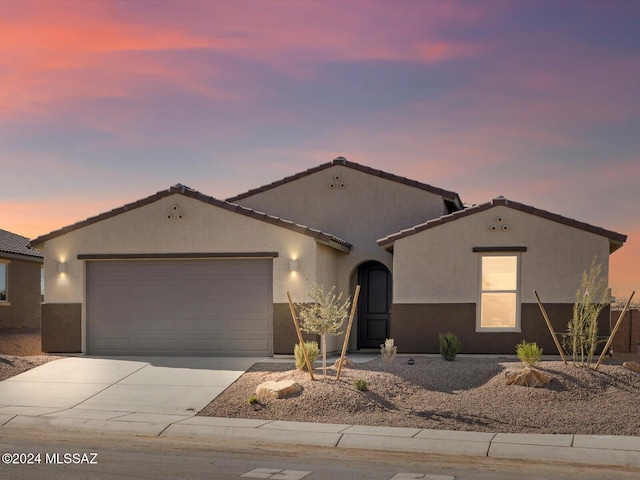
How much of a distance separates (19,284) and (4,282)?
3.38 ft

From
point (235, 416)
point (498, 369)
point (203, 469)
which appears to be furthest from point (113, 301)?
point (203, 469)

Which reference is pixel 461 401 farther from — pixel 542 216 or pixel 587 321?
pixel 542 216

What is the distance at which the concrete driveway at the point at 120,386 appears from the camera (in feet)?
46.4

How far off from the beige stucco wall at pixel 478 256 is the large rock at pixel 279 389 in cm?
609

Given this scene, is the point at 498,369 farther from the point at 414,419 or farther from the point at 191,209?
the point at 191,209

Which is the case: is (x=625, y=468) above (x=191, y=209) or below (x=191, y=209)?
below

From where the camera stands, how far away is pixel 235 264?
791 inches

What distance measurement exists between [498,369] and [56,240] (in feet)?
39.4

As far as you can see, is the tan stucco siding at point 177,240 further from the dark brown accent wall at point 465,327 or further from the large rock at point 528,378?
the large rock at point 528,378

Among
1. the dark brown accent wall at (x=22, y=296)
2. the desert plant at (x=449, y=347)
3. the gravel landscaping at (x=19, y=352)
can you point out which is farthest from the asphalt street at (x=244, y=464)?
the dark brown accent wall at (x=22, y=296)

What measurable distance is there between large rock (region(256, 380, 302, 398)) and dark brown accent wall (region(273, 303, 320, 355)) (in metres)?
4.91

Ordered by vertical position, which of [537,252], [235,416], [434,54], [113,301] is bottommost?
[235,416]

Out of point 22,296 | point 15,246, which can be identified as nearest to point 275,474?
point 22,296

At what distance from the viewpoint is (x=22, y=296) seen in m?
28.1
